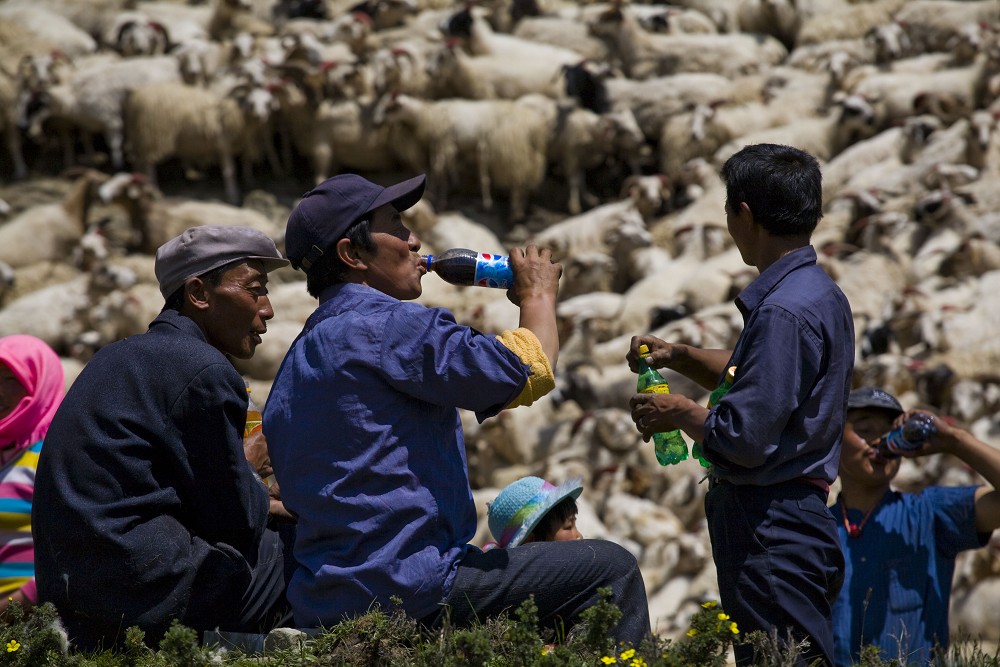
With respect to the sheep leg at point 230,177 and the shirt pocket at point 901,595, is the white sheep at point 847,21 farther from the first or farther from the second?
the shirt pocket at point 901,595

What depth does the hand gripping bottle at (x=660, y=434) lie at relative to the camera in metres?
3.33

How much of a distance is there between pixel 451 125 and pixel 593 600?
13106 mm

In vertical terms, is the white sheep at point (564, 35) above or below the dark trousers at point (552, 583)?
below

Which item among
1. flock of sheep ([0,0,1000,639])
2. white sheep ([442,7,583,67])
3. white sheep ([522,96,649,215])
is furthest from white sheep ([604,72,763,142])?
white sheep ([442,7,583,67])

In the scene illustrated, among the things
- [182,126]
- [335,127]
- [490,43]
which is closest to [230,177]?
[182,126]

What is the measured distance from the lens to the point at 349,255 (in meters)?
3.18

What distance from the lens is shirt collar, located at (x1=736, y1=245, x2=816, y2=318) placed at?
3156 millimetres

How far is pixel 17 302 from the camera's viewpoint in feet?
44.2

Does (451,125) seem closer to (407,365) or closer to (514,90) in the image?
(514,90)

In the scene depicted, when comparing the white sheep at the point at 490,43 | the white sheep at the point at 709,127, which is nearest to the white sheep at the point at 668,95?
the white sheep at the point at 709,127

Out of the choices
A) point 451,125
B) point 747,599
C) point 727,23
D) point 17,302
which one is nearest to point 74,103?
point 17,302

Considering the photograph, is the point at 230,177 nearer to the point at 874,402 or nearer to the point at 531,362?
the point at 874,402

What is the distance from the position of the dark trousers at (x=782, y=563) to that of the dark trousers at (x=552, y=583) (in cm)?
25

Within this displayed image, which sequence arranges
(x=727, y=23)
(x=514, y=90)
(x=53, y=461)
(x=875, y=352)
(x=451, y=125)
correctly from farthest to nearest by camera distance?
(x=727, y=23)
(x=514, y=90)
(x=451, y=125)
(x=875, y=352)
(x=53, y=461)
